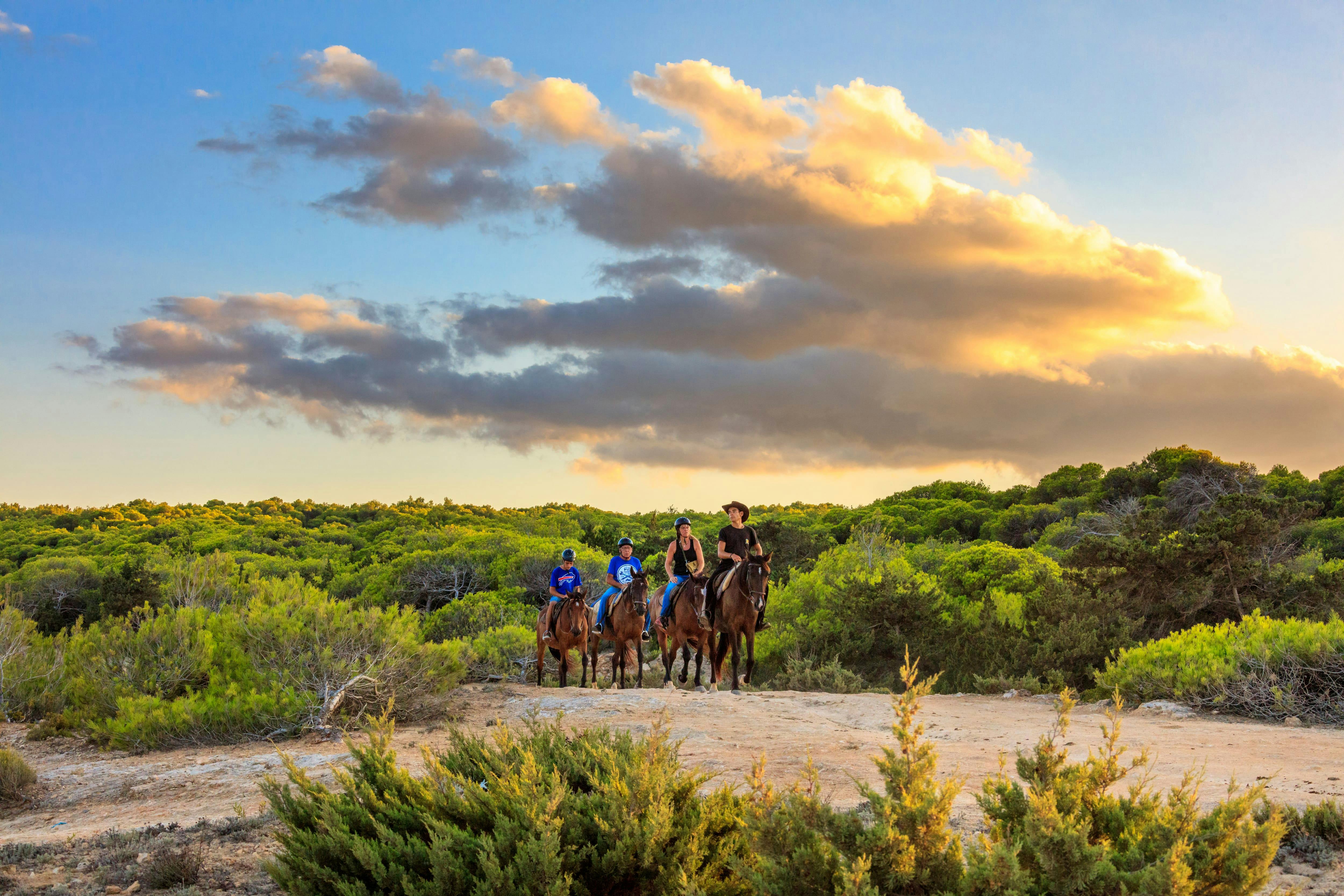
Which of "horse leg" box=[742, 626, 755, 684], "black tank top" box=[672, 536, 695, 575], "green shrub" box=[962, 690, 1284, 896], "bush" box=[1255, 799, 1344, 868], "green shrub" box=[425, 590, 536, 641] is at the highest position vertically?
"black tank top" box=[672, 536, 695, 575]

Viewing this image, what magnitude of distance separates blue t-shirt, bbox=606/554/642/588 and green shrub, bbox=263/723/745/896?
35.5 feet

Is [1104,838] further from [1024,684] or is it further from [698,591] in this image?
[1024,684]

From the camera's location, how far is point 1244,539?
1616cm

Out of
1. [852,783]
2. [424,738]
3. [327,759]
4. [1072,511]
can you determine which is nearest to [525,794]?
[852,783]

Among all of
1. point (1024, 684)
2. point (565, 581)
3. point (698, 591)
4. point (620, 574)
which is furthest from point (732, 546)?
point (1024, 684)

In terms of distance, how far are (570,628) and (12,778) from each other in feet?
25.2

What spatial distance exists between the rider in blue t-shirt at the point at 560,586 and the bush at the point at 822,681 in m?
4.04

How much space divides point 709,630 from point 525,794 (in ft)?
34.8

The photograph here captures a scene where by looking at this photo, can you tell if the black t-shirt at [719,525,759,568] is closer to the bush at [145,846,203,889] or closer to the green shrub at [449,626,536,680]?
the green shrub at [449,626,536,680]

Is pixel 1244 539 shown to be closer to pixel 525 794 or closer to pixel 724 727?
pixel 724 727

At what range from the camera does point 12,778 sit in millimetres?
8867

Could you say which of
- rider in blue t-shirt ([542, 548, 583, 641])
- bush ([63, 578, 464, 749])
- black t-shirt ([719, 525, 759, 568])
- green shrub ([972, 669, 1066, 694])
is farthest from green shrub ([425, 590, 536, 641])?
green shrub ([972, 669, 1066, 694])

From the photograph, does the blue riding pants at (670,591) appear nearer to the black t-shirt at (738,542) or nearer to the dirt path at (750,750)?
the black t-shirt at (738,542)

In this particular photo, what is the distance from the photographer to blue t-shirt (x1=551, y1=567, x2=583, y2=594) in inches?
611
